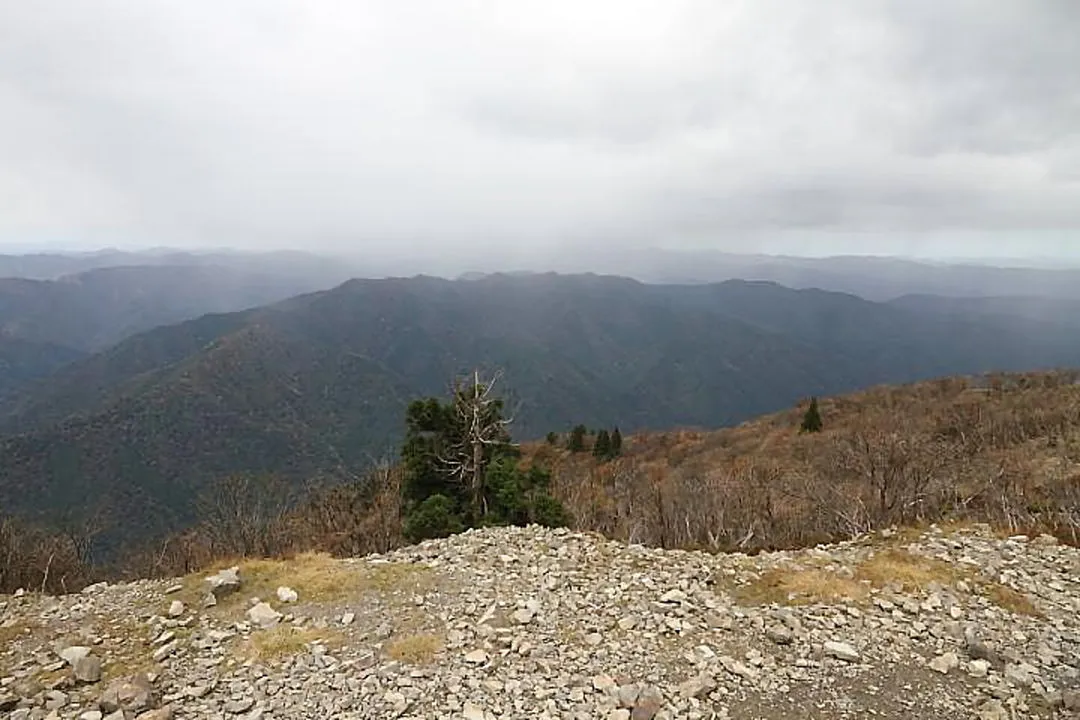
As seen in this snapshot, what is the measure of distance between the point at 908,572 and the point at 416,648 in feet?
34.2

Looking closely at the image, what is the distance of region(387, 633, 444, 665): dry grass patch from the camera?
10.5m

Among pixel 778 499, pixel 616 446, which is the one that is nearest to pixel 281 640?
pixel 778 499

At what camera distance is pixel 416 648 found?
10805 millimetres

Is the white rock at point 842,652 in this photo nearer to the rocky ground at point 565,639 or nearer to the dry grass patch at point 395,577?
the rocky ground at point 565,639

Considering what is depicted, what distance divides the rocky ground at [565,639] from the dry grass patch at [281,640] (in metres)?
0.04

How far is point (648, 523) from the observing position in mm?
30672

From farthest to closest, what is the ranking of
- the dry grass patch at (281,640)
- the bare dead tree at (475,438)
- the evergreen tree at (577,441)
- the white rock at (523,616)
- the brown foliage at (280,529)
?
1. the evergreen tree at (577,441)
2. the bare dead tree at (475,438)
3. the brown foliage at (280,529)
4. the white rock at (523,616)
5. the dry grass patch at (281,640)

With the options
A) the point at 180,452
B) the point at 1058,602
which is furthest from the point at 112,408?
the point at 1058,602

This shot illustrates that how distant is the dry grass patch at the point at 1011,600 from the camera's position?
1261 centimetres

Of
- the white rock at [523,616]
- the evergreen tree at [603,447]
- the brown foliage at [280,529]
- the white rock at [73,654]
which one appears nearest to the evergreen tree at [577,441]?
the evergreen tree at [603,447]

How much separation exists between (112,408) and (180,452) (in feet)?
109

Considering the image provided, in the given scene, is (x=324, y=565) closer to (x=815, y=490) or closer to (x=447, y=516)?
(x=447, y=516)

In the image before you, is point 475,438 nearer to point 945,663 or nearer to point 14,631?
point 14,631

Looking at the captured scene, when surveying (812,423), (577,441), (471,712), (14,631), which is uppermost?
(471,712)
